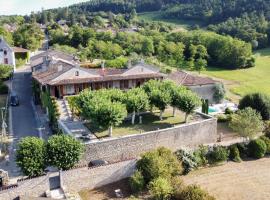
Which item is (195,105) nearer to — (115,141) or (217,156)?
(217,156)

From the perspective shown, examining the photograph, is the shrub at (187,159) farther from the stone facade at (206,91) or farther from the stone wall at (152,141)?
the stone facade at (206,91)

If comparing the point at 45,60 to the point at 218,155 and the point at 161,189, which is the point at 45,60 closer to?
the point at 218,155

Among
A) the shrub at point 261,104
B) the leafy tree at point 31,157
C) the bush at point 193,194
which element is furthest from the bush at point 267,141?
the leafy tree at point 31,157

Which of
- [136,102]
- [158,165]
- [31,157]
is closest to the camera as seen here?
[31,157]

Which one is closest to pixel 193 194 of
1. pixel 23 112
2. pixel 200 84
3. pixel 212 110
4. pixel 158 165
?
pixel 158 165

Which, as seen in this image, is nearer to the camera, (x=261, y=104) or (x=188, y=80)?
(x=261, y=104)

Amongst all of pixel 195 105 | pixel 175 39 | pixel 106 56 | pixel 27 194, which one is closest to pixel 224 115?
pixel 195 105

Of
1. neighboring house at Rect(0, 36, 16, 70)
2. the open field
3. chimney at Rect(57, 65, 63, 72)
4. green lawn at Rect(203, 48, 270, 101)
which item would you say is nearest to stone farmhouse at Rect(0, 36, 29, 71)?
neighboring house at Rect(0, 36, 16, 70)

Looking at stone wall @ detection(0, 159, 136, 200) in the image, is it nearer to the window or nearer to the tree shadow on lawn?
the tree shadow on lawn
